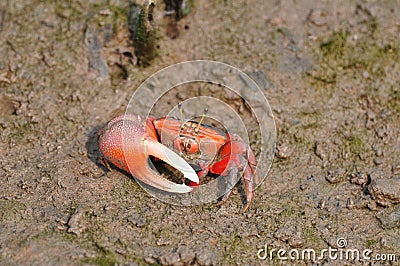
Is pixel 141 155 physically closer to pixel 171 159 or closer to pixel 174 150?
pixel 171 159

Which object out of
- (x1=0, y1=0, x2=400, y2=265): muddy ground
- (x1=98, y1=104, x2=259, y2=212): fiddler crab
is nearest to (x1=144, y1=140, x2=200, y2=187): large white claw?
(x1=98, y1=104, x2=259, y2=212): fiddler crab

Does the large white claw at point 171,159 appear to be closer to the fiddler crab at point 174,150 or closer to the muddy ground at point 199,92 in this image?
the fiddler crab at point 174,150

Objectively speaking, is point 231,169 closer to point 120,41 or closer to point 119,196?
point 119,196

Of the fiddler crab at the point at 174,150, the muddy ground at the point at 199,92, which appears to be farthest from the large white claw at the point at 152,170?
the muddy ground at the point at 199,92

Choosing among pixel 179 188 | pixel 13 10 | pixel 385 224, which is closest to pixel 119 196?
pixel 179 188

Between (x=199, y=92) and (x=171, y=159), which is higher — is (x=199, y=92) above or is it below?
above

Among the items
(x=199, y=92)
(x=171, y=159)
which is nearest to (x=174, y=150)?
(x=171, y=159)
